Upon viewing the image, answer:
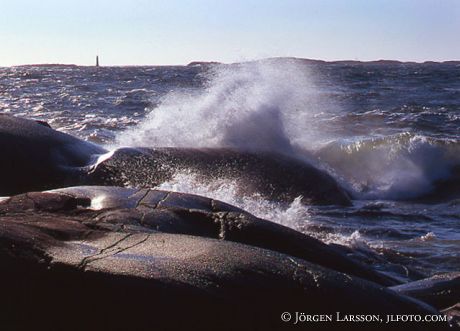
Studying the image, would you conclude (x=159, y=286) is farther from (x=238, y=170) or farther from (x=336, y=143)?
(x=336, y=143)

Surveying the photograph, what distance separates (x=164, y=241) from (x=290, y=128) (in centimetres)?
828

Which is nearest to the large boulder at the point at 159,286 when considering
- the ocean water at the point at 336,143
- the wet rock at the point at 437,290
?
the wet rock at the point at 437,290

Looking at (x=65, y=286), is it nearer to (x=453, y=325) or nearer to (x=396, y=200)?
(x=453, y=325)

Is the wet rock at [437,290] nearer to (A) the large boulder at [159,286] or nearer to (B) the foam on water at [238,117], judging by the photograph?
(A) the large boulder at [159,286]

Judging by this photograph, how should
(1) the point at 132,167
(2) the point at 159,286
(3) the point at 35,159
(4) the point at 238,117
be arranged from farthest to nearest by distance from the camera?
1. (4) the point at 238,117
2. (1) the point at 132,167
3. (3) the point at 35,159
4. (2) the point at 159,286

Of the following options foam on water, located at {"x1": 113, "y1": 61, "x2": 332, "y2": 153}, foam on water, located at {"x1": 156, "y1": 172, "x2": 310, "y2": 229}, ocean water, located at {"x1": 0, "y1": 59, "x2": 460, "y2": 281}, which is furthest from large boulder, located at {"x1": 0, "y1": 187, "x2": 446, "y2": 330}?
foam on water, located at {"x1": 113, "y1": 61, "x2": 332, "y2": 153}

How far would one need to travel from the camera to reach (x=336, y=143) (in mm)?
11609

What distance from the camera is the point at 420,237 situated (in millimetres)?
5992

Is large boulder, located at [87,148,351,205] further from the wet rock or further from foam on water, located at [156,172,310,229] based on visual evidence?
the wet rock

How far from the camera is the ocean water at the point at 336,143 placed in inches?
236

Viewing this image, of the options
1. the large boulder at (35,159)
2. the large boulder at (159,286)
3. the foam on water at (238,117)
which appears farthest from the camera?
the foam on water at (238,117)

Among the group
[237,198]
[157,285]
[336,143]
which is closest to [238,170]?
[237,198]

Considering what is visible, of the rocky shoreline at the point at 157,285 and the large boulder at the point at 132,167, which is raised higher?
the rocky shoreline at the point at 157,285

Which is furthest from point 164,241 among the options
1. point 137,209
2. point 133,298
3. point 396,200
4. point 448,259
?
point 396,200
